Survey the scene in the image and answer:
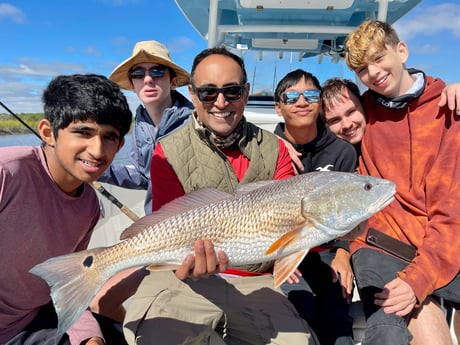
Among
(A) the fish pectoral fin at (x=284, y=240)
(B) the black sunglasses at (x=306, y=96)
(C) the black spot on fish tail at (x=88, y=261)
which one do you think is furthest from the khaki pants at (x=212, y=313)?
(B) the black sunglasses at (x=306, y=96)

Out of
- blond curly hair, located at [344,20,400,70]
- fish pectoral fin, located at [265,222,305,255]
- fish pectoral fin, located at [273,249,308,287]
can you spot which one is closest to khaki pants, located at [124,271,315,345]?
fish pectoral fin, located at [273,249,308,287]

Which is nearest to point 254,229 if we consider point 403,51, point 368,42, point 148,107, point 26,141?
point 368,42

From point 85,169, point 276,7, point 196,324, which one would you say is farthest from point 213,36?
point 196,324

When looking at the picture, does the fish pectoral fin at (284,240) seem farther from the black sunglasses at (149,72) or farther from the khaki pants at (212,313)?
the black sunglasses at (149,72)

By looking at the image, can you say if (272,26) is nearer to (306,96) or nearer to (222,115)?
(306,96)

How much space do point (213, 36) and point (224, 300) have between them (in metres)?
4.64

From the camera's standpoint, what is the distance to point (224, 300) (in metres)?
2.93

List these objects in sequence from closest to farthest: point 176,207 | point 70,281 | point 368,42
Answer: point 70,281 < point 176,207 < point 368,42

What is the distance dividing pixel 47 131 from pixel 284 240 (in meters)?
1.75

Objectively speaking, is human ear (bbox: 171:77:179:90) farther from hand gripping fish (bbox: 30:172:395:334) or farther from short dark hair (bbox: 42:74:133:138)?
hand gripping fish (bbox: 30:172:395:334)

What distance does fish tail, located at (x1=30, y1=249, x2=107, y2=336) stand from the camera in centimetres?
219

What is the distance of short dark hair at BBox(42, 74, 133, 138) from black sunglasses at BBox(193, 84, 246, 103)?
22.8 inches

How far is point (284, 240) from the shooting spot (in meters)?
2.28

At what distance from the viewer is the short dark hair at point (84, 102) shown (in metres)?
2.52
